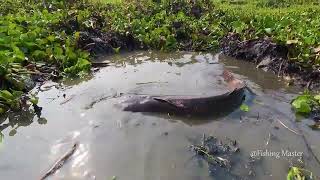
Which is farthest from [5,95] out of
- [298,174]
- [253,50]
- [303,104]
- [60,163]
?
[253,50]

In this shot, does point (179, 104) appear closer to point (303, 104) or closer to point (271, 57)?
point (303, 104)

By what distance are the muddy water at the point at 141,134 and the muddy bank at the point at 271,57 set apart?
0.36m

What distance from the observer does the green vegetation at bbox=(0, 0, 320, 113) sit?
6598 mm

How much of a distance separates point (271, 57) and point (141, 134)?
11.5ft

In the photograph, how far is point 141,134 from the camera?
4.59 metres

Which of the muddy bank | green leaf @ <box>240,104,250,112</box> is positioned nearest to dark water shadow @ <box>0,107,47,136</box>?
green leaf @ <box>240,104,250,112</box>

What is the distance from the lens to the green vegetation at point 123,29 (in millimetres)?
6598

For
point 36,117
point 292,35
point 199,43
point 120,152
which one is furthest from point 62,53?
point 292,35

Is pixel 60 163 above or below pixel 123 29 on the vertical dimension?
below

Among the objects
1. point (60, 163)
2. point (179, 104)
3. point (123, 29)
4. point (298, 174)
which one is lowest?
point (298, 174)

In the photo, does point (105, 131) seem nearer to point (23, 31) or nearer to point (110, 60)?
point (110, 60)

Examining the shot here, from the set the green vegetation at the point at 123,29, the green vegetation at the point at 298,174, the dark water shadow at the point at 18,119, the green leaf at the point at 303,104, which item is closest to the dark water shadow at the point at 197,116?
the green leaf at the point at 303,104

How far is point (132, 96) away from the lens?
17.3 ft

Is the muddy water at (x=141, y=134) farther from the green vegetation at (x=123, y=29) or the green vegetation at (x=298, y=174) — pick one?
the green vegetation at (x=123, y=29)
